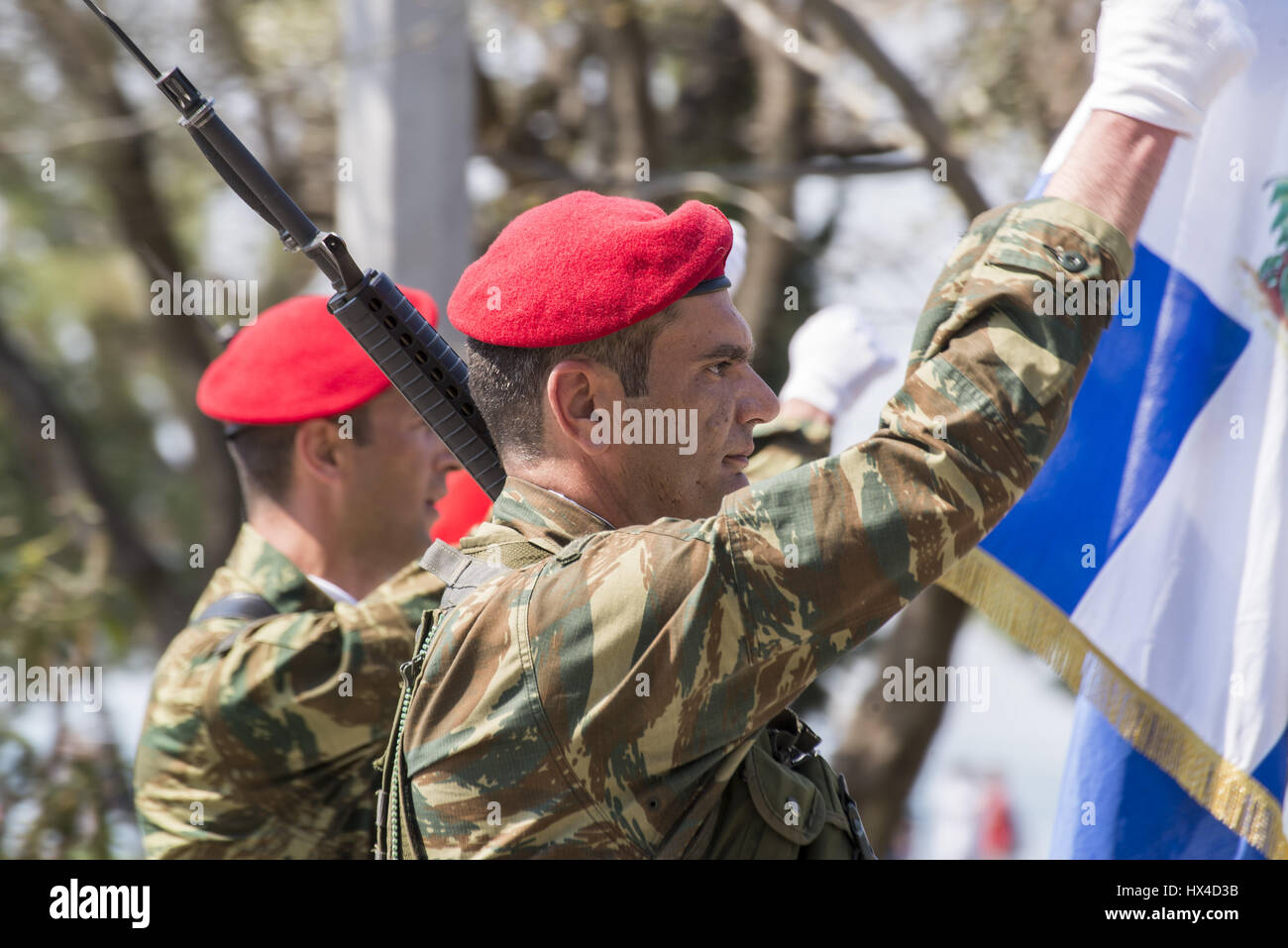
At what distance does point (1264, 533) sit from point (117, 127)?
6.74m

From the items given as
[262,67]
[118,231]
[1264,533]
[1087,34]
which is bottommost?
[1264,533]

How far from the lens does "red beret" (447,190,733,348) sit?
1.90m

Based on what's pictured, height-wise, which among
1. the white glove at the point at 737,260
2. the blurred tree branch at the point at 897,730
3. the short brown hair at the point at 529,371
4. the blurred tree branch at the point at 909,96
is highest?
the blurred tree branch at the point at 909,96

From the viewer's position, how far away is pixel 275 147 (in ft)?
27.5

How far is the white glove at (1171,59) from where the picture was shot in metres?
1.77

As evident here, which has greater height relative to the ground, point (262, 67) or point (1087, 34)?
point (262, 67)

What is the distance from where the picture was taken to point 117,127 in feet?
25.8

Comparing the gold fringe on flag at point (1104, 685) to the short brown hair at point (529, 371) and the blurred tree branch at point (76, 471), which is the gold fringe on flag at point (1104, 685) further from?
the blurred tree branch at point (76, 471)

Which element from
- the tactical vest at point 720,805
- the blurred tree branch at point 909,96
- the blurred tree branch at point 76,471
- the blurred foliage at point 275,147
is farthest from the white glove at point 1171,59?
the blurred tree branch at point 76,471

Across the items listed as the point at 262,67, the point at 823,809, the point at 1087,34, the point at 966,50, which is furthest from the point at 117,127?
the point at 823,809

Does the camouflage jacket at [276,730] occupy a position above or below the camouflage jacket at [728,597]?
below

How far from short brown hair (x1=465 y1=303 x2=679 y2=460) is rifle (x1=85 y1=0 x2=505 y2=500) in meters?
0.25

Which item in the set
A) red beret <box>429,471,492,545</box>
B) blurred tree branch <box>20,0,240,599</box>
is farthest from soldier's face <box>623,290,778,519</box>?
blurred tree branch <box>20,0,240,599</box>
